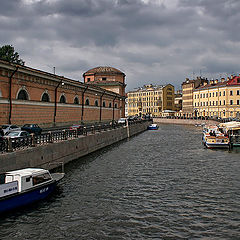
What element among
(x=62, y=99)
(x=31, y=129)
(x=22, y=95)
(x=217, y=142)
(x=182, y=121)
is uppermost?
(x=62, y=99)

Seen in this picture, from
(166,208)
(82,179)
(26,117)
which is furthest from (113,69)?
(166,208)

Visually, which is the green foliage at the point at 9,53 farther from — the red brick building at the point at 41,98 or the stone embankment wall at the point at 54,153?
the stone embankment wall at the point at 54,153

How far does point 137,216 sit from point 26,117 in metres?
22.1

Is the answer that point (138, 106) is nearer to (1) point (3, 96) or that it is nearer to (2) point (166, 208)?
(1) point (3, 96)

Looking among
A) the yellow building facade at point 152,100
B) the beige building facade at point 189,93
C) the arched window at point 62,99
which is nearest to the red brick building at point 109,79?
the arched window at point 62,99

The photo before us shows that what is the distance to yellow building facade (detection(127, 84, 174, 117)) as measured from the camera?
6245 inches

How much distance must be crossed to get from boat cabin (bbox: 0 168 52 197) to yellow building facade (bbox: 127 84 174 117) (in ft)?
454

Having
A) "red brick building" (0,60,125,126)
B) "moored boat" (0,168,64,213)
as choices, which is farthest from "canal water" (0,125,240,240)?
"red brick building" (0,60,125,126)

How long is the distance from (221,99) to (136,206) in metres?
99.6

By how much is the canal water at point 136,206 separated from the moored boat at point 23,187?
45 centimetres

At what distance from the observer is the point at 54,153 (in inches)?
936

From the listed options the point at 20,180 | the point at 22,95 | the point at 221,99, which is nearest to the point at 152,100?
the point at 221,99

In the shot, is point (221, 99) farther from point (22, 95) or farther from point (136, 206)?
point (136, 206)

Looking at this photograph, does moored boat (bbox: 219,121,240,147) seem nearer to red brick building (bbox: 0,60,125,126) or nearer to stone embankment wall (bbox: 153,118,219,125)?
red brick building (bbox: 0,60,125,126)
